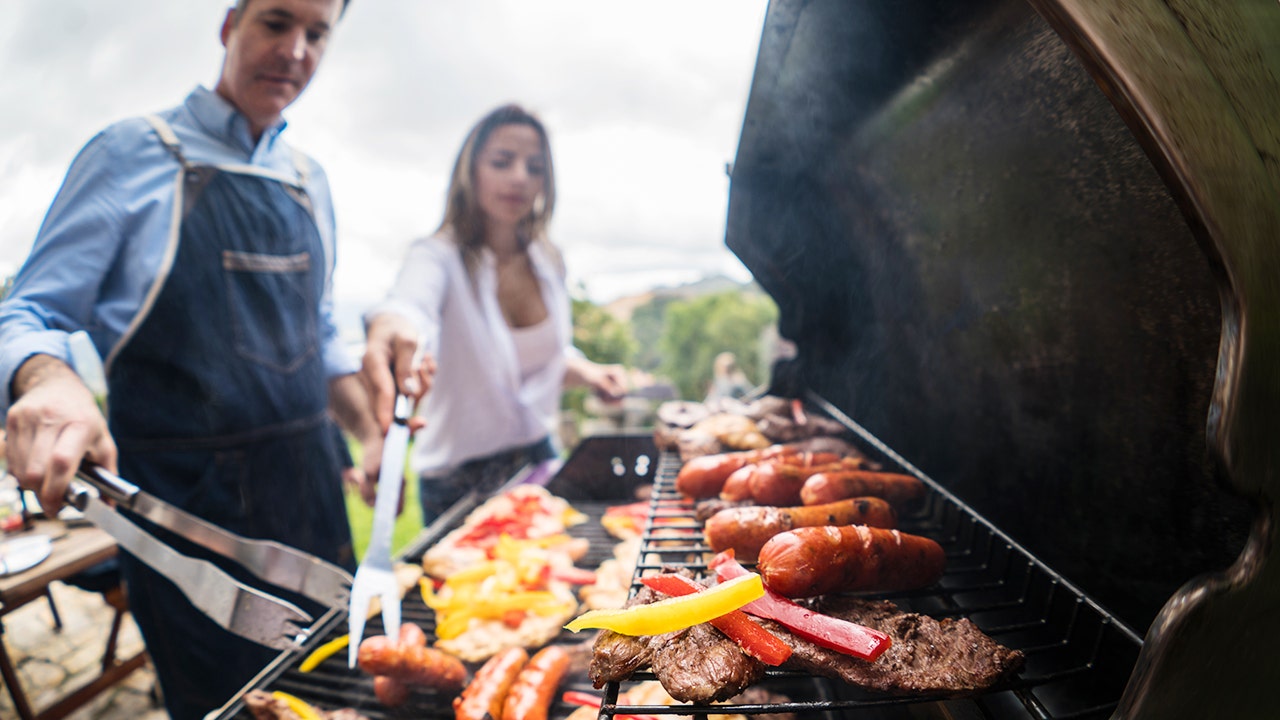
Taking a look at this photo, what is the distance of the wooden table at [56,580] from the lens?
372cm

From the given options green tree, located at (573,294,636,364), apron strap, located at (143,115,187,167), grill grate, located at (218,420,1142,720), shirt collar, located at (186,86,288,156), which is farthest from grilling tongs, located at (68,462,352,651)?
green tree, located at (573,294,636,364)

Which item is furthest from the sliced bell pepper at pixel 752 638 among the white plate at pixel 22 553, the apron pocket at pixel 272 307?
the white plate at pixel 22 553

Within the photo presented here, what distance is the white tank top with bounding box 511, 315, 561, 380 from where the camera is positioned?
Result: 5016 mm

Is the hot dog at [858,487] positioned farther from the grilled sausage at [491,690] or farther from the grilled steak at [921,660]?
the grilled sausage at [491,690]

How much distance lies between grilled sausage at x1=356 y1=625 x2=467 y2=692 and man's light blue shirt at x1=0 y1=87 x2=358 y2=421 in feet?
5.28

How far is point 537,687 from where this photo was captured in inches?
75.0

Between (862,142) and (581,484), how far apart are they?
2.86 m

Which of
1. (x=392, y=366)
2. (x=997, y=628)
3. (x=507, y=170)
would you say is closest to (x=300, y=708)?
(x=392, y=366)

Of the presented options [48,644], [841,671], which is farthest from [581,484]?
[48,644]

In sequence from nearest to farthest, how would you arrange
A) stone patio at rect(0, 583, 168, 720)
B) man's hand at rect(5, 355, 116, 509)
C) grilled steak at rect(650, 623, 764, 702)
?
grilled steak at rect(650, 623, 764, 702)
man's hand at rect(5, 355, 116, 509)
stone patio at rect(0, 583, 168, 720)

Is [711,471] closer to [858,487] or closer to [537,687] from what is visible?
[858,487]

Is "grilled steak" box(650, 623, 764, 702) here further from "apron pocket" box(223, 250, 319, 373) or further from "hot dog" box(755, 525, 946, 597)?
"apron pocket" box(223, 250, 319, 373)

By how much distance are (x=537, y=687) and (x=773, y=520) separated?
1012 millimetres

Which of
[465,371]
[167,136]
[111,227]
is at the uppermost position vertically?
[167,136]
